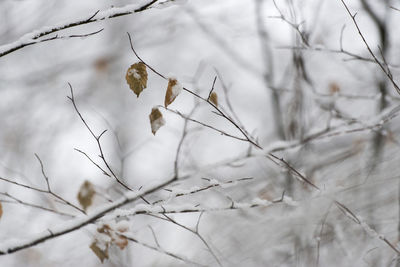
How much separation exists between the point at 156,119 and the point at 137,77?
21 cm

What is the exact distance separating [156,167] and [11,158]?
3.06 m

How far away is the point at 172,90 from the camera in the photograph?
159 centimetres

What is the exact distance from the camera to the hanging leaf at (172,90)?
61.8 inches

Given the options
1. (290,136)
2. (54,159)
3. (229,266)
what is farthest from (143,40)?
(229,266)

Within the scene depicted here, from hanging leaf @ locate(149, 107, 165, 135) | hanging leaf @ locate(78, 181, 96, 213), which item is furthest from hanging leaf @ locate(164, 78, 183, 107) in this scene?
hanging leaf @ locate(78, 181, 96, 213)

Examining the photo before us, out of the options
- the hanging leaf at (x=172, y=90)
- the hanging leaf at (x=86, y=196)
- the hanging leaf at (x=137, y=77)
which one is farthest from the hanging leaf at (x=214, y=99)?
the hanging leaf at (x=86, y=196)

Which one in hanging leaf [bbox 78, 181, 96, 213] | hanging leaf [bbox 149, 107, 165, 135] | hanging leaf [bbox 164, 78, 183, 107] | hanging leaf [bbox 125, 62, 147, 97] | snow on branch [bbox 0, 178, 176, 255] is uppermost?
hanging leaf [bbox 125, 62, 147, 97]

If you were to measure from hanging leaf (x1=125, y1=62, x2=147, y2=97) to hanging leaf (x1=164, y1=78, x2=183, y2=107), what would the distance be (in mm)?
142

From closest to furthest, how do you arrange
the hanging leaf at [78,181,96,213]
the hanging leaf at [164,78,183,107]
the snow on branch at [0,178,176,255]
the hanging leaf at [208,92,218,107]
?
1. the snow on branch at [0,178,176,255]
2. the hanging leaf at [164,78,183,107]
3. the hanging leaf at [208,92,218,107]
4. the hanging leaf at [78,181,96,213]

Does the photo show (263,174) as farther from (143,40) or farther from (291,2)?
(143,40)

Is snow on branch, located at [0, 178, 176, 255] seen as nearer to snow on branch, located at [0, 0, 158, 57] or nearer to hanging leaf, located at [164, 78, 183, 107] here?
hanging leaf, located at [164, 78, 183, 107]

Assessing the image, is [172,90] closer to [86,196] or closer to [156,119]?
[156,119]

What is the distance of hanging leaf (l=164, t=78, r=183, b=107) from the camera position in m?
1.57

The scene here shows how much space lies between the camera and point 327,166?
2545mm
